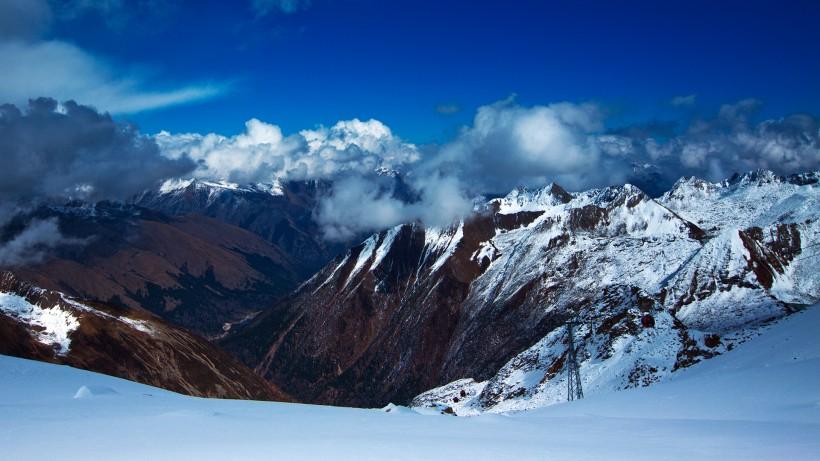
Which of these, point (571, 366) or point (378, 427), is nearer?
point (378, 427)

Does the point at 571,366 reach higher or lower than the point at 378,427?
lower

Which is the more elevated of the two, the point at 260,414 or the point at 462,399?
the point at 260,414

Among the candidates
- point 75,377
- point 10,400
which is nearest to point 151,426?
point 10,400

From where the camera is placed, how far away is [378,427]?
2847 centimetres

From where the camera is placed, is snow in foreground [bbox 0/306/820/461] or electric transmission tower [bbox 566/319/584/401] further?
electric transmission tower [bbox 566/319/584/401]

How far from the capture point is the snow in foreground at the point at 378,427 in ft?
73.3

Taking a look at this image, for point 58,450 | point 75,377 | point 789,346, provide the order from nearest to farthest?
point 58,450 → point 75,377 → point 789,346

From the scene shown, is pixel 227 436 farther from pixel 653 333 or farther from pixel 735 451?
pixel 653 333

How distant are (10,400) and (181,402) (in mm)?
7258

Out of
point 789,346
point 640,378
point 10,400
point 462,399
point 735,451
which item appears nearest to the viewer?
point 735,451

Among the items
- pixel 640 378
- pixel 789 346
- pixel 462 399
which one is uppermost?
pixel 789 346

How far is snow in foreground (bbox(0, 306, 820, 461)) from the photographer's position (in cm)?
2233

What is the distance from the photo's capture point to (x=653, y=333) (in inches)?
4309

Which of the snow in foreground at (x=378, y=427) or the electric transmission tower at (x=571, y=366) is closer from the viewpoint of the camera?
the snow in foreground at (x=378, y=427)
